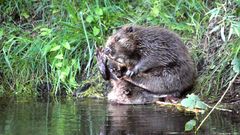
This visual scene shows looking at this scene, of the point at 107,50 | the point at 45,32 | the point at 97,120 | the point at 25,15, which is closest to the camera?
the point at 97,120

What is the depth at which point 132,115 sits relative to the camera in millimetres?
6301

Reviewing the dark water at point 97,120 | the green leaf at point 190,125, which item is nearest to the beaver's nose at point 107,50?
the dark water at point 97,120

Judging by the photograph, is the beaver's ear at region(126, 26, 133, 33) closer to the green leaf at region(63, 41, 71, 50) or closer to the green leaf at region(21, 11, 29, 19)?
the green leaf at region(63, 41, 71, 50)

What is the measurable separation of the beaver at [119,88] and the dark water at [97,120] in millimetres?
139

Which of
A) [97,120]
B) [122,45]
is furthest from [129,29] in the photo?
[97,120]

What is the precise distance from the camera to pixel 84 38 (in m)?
8.30

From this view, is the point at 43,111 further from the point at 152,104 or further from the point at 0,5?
the point at 0,5

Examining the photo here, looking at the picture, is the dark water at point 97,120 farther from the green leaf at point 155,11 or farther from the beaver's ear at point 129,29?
the green leaf at point 155,11

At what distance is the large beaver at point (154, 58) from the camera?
709cm

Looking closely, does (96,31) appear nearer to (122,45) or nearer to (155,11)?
(155,11)

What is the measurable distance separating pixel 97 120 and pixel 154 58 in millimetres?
1275

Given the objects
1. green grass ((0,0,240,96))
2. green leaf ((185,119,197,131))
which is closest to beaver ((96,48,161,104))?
green grass ((0,0,240,96))

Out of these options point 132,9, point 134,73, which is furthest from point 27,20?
point 134,73

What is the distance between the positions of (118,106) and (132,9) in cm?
224
